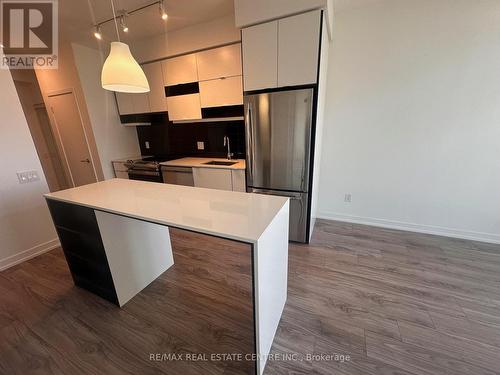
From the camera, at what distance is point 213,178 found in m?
2.99

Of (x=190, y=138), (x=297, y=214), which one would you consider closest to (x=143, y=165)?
(x=190, y=138)

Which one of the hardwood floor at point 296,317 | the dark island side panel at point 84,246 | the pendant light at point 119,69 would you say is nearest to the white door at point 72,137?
the hardwood floor at point 296,317

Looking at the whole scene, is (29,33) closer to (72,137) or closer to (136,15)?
(136,15)

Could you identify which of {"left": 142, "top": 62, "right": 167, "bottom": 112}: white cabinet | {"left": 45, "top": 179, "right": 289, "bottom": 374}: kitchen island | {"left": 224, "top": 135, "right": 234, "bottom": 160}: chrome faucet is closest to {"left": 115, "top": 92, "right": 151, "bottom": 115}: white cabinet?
{"left": 142, "top": 62, "right": 167, "bottom": 112}: white cabinet

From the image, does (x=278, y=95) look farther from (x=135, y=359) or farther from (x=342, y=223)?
(x=135, y=359)

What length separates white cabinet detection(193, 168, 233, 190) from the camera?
2888 mm

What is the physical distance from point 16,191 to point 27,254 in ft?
2.58

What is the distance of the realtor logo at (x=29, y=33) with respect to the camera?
2.21 metres

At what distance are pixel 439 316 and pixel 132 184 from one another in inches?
113

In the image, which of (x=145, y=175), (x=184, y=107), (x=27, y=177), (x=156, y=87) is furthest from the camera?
(x=145, y=175)

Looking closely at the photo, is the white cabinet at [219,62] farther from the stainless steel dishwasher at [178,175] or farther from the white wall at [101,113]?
the white wall at [101,113]

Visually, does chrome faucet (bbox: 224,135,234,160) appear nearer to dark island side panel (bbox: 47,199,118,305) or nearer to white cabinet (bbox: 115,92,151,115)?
white cabinet (bbox: 115,92,151,115)

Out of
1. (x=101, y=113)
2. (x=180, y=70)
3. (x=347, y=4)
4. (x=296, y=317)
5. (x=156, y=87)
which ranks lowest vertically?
(x=296, y=317)

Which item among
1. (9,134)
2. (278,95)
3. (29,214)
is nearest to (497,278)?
(278,95)
